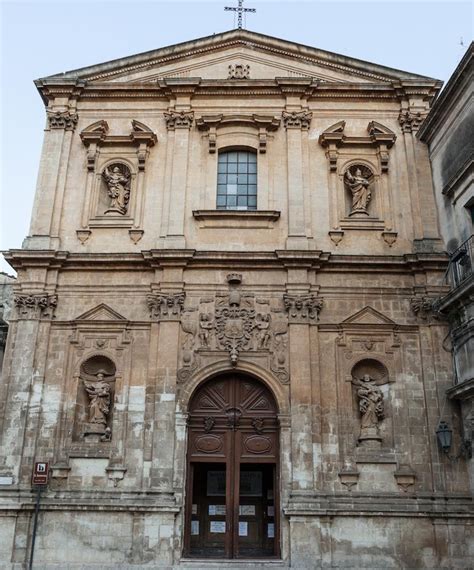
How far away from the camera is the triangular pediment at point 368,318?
1510 centimetres

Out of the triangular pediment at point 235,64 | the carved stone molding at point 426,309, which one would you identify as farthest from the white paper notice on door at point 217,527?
the triangular pediment at point 235,64

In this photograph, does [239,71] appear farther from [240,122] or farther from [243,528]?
[243,528]

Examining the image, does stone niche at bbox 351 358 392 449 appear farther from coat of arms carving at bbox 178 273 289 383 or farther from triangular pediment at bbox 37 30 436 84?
triangular pediment at bbox 37 30 436 84

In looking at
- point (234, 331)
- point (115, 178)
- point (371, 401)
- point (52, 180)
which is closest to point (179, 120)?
point (115, 178)

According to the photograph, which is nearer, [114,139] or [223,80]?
[114,139]

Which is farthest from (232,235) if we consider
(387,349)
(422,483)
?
(422,483)

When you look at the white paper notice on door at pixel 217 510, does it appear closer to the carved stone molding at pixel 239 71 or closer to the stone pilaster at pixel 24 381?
the stone pilaster at pixel 24 381

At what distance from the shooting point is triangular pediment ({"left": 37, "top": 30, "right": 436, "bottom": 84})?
17.9 m

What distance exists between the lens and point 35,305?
49.7 ft

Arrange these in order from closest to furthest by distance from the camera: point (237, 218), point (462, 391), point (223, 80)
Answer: point (462, 391) < point (237, 218) < point (223, 80)

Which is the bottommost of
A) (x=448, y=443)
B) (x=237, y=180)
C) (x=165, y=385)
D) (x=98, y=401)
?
(x=448, y=443)

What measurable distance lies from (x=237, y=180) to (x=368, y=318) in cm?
517

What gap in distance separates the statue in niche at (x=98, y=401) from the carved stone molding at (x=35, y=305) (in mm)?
2059

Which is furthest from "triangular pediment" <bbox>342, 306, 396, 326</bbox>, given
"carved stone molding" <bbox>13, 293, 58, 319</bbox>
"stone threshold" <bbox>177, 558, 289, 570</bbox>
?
"carved stone molding" <bbox>13, 293, 58, 319</bbox>
